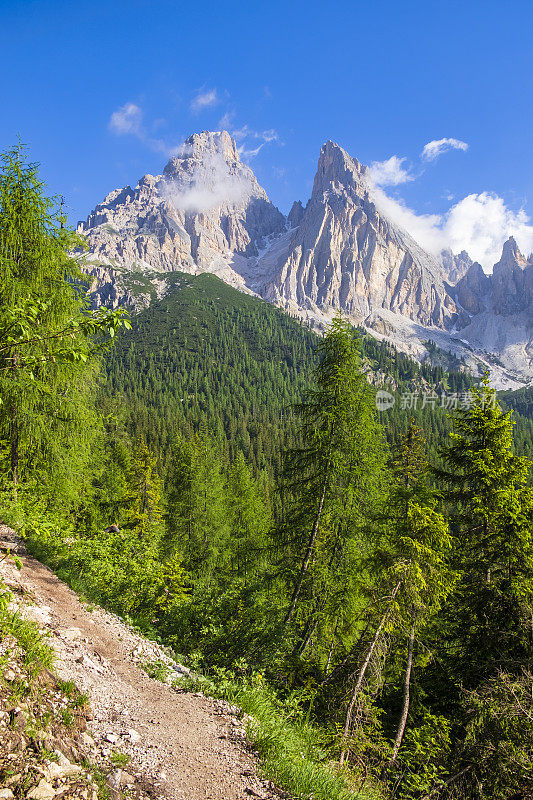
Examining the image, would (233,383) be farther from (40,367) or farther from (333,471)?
(40,367)

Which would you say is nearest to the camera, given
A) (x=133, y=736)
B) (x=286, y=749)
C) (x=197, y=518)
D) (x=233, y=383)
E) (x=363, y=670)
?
(x=133, y=736)

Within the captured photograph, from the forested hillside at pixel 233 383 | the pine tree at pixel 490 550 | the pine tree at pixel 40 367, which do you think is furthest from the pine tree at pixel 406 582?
the forested hillside at pixel 233 383

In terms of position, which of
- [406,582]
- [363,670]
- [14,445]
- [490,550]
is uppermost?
[490,550]

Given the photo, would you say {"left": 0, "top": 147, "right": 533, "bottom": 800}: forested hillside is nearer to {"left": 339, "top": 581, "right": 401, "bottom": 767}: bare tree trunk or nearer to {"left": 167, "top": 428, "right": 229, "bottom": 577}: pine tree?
{"left": 339, "top": 581, "right": 401, "bottom": 767}: bare tree trunk

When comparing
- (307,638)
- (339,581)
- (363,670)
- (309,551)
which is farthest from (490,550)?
(307,638)

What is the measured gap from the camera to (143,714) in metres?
4.93

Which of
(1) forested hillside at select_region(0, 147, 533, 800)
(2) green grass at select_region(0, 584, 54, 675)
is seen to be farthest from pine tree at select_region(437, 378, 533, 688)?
(2) green grass at select_region(0, 584, 54, 675)

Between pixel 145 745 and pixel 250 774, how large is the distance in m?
1.20

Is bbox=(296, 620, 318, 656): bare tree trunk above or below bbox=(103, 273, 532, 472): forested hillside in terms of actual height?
below

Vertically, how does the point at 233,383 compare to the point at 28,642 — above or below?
above

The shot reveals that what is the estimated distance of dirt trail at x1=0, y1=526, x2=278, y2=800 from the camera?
4.08 m

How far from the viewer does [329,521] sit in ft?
36.4

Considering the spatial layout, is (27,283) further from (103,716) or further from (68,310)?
(103,716)

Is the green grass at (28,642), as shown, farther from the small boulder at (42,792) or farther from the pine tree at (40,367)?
the pine tree at (40,367)
